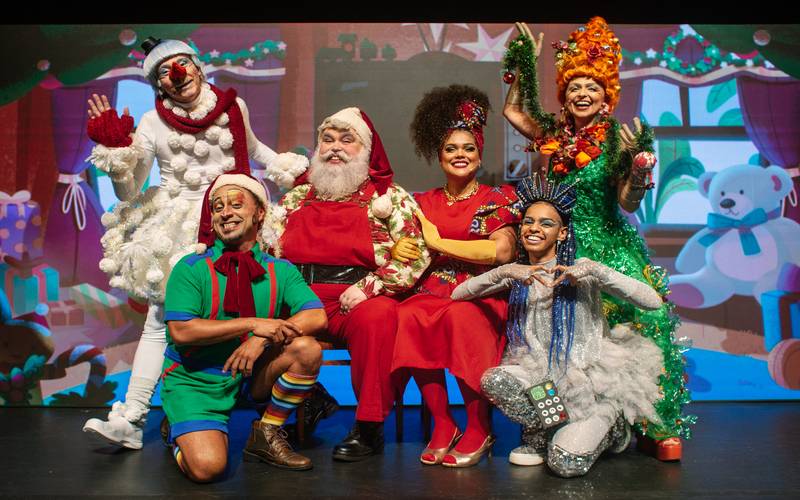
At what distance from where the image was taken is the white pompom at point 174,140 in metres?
4.19

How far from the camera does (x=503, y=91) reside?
5281mm

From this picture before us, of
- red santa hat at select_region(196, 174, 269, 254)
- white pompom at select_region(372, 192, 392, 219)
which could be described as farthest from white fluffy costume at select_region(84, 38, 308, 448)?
white pompom at select_region(372, 192, 392, 219)

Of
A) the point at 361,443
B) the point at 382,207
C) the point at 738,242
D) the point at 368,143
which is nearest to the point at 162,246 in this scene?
the point at 382,207

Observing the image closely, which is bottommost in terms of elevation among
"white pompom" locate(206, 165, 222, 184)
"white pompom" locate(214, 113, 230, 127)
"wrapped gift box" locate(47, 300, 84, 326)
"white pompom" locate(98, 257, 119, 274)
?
"wrapped gift box" locate(47, 300, 84, 326)

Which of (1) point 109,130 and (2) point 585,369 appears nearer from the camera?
(2) point 585,369

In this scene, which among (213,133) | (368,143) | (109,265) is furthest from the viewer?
(368,143)

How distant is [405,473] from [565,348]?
912mm

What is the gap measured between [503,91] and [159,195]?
2.28m

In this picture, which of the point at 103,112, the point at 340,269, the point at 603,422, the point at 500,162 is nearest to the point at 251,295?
the point at 340,269

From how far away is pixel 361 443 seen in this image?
380 centimetres

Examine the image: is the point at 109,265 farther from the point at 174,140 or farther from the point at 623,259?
the point at 623,259

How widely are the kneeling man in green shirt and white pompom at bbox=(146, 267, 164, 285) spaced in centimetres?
37

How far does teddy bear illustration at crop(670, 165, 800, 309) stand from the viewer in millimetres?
5230

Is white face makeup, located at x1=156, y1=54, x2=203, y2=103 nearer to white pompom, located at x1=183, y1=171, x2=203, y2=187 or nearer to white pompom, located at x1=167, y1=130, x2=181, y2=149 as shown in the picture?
white pompom, located at x1=167, y1=130, x2=181, y2=149
